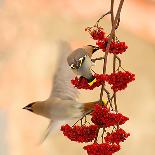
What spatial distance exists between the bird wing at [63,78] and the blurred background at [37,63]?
0.22 metres

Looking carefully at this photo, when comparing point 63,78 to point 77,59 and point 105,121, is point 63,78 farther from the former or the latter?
point 105,121

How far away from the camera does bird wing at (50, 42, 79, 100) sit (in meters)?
0.86

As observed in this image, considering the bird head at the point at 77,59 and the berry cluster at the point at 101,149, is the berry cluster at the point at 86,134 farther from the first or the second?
the bird head at the point at 77,59

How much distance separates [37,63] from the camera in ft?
4.25

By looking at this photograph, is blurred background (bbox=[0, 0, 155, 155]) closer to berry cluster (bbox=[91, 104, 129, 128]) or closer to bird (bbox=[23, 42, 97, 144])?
bird (bbox=[23, 42, 97, 144])

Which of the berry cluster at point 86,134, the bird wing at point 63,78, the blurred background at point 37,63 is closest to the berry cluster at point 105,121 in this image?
the berry cluster at point 86,134

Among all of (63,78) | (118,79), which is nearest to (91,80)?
(118,79)

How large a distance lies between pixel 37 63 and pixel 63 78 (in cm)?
40

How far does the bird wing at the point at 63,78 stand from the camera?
0.86 meters

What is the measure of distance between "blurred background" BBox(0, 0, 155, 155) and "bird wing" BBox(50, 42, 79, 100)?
0.71 ft

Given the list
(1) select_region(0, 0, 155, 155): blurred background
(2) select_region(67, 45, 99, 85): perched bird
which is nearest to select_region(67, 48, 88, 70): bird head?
(2) select_region(67, 45, 99, 85): perched bird
